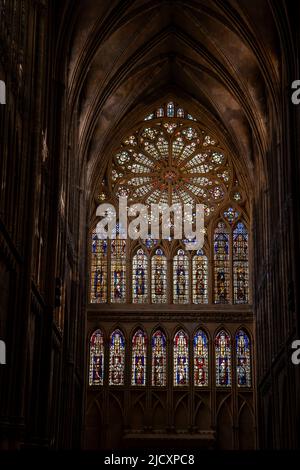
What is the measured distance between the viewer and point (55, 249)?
31.3 meters

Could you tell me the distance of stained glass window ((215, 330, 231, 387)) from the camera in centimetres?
4306

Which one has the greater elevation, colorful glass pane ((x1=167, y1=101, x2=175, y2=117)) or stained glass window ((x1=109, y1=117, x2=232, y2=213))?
colorful glass pane ((x1=167, y1=101, x2=175, y2=117))

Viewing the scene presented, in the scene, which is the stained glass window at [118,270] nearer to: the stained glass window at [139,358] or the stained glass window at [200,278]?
the stained glass window at [139,358]

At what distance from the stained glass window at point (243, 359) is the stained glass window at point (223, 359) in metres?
0.44

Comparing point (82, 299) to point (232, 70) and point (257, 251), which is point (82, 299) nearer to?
point (257, 251)

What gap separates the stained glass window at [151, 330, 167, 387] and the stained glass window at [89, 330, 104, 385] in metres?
2.56

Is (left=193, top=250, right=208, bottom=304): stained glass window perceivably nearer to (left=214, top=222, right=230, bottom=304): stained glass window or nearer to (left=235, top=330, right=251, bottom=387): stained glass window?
(left=214, top=222, right=230, bottom=304): stained glass window

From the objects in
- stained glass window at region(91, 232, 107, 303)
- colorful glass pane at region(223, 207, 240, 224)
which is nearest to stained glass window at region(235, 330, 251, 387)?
colorful glass pane at region(223, 207, 240, 224)

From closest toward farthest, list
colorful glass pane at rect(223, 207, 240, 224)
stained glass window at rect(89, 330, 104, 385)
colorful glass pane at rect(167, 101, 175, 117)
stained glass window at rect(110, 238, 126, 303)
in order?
stained glass window at rect(89, 330, 104, 385) → stained glass window at rect(110, 238, 126, 303) → colorful glass pane at rect(223, 207, 240, 224) → colorful glass pane at rect(167, 101, 175, 117)

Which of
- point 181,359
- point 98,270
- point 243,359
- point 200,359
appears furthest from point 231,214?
point 181,359

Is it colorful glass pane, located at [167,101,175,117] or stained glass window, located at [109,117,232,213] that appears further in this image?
colorful glass pane, located at [167,101,175,117]

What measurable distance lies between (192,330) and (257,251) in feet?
16.9

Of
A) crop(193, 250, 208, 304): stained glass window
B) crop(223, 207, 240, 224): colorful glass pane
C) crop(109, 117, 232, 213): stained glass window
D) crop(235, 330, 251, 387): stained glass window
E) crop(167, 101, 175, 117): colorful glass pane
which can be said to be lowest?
crop(235, 330, 251, 387): stained glass window
